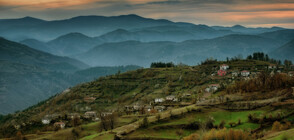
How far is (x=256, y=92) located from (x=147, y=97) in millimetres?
74676

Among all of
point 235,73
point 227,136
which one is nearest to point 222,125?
point 227,136

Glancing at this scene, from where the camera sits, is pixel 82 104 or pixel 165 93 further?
pixel 82 104

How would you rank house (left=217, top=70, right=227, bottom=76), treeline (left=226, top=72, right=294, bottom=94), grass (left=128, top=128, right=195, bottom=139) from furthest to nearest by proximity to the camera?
house (left=217, top=70, right=227, bottom=76), treeline (left=226, top=72, right=294, bottom=94), grass (left=128, top=128, right=195, bottom=139)

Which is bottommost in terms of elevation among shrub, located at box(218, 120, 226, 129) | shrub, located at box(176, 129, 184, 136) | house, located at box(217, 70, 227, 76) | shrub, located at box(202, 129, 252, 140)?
shrub, located at box(176, 129, 184, 136)

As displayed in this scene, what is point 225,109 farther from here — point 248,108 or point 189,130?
point 189,130

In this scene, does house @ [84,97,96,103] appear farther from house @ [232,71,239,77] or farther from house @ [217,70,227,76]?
house @ [232,71,239,77]

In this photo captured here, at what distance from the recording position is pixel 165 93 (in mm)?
169750

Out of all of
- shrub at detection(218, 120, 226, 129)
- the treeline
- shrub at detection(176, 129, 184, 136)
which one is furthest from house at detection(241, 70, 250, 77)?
shrub at detection(176, 129, 184, 136)

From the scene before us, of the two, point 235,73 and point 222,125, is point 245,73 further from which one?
point 222,125

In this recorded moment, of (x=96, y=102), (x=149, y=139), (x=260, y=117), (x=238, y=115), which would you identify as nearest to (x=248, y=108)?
(x=238, y=115)

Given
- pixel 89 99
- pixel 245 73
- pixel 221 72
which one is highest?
pixel 221 72

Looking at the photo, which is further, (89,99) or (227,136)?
(89,99)

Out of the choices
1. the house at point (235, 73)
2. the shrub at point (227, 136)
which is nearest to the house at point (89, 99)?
the house at point (235, 73)

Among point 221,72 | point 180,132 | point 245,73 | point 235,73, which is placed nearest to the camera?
point 180,132
